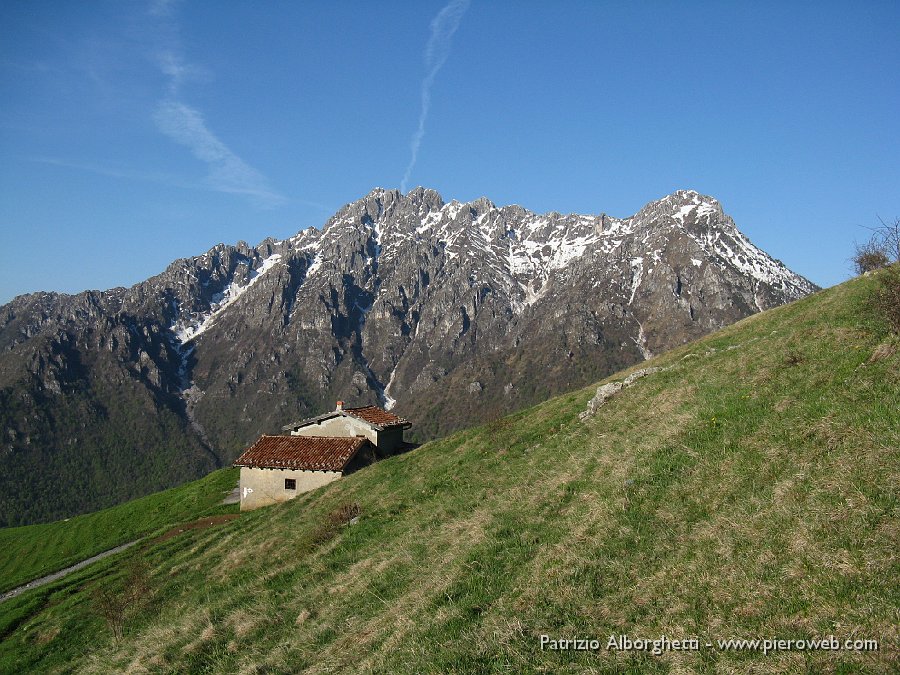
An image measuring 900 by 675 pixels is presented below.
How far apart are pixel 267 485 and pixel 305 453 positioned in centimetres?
428

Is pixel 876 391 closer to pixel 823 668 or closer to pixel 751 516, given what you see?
pixel 751 516

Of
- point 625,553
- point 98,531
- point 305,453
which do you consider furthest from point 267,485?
point 625,553

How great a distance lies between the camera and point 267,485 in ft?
149

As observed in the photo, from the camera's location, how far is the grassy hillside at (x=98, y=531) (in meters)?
47.1

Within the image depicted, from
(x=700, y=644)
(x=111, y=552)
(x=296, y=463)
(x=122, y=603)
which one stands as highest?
Answer: (x=296, y=463)

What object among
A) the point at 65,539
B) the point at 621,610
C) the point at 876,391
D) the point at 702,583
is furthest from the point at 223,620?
the point at 65,539

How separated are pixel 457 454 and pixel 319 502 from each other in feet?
31.3

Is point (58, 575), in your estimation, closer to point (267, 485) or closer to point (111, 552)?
point (111, 552)

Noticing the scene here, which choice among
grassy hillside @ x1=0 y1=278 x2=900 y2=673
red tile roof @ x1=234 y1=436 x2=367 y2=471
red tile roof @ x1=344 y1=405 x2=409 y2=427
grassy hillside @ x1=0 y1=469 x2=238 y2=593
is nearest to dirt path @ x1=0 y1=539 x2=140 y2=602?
grassy hillside @ x1=0 y1=469 x2=238 y2=593

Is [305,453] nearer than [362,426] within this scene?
Yes

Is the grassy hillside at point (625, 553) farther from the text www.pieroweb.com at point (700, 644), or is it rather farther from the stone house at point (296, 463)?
the stone house at point (296, 463)

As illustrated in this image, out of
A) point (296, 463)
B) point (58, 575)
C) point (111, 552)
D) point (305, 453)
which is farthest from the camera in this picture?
point (305, 453)

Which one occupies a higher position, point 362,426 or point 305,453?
point 362,426

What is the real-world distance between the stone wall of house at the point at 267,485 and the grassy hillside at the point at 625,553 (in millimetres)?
19629
